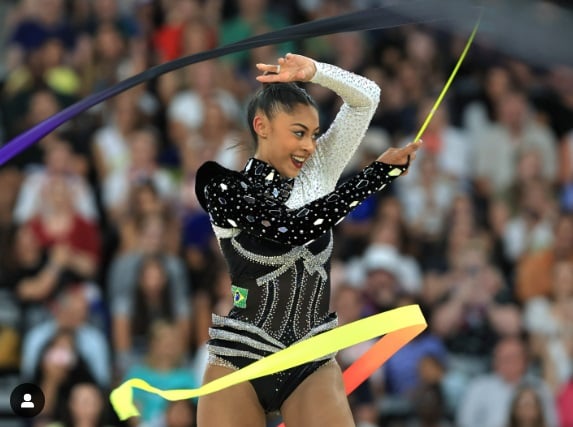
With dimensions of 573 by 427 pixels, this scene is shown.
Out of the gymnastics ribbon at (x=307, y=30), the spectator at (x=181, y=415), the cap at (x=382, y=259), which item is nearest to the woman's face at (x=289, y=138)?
the gymnastics ribbon at (x=307, y=30)

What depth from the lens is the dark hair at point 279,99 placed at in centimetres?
434

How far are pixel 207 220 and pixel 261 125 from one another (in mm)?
4079

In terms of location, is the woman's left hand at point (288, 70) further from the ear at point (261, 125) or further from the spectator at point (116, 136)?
the spectator at point (116, 136)

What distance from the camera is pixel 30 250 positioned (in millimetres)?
8016

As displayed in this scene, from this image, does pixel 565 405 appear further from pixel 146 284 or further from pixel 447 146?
pixel 146 284

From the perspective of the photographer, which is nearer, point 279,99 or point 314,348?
point 314,348

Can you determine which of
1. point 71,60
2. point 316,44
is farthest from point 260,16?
point 71,60

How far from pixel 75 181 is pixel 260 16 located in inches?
96.8

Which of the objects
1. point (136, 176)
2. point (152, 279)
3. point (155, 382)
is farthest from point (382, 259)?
point (155, 382)

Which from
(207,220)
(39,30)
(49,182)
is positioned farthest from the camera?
(39,30)

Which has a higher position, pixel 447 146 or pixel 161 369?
pixel 447 146

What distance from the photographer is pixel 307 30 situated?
13.8ft

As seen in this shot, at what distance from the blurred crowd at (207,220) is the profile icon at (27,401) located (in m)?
2.74

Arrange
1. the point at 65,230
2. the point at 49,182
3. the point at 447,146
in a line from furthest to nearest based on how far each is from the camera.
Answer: the point at 447,146, the point at 49,182, the point at 65,230
